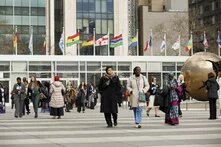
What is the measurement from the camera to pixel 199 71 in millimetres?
28672

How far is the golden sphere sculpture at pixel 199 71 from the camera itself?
2853 centimetres

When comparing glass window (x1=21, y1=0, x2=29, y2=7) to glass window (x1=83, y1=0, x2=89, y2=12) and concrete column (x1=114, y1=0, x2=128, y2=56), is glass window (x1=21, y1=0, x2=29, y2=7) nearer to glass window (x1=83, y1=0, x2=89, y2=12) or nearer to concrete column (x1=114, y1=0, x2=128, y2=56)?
glass window (x1=83, y1=0, x2=89, y2=12)

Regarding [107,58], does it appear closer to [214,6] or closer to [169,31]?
[169,31]

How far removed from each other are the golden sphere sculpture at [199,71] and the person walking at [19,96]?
31.2 feet

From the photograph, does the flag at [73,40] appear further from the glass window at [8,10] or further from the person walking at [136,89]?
the glass window at [8,10]

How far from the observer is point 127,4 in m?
92.8

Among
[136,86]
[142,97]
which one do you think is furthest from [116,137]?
[136,86]

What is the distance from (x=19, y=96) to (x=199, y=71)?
10322 mm

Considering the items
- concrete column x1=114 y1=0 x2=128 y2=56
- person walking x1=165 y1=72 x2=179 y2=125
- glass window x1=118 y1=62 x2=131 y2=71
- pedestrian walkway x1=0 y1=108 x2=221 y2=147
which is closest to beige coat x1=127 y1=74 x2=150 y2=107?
pedestrian walkway x1=0 y1=108 x2=221 y2=147

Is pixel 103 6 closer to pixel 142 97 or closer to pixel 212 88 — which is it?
pixel 212 88

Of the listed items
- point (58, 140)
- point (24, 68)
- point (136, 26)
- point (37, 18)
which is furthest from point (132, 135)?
point (136, 26)

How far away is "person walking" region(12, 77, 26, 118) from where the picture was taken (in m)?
22.4

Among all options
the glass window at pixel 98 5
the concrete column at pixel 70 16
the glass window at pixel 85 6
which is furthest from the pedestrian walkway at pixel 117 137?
the glass window at pixel 98 5

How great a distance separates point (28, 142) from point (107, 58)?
34.3m
